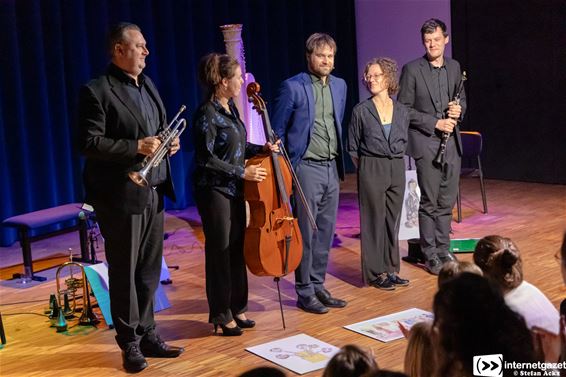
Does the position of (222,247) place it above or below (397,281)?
above

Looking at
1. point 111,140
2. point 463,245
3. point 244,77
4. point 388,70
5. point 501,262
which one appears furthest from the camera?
point 244,77

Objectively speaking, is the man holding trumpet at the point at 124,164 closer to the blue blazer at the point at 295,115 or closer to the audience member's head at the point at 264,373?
the blue blazer at the point at 295,115

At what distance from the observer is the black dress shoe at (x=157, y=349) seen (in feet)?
13.5

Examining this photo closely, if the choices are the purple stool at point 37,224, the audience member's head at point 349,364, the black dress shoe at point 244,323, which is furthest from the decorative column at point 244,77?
the audience member's head at point 349,364

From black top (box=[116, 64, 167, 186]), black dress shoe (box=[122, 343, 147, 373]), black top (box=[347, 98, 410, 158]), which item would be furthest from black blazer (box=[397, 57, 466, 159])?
black dress shoe (box=[122, 343, 147, 373])

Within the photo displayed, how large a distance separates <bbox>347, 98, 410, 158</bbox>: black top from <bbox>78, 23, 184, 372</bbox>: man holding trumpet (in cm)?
137

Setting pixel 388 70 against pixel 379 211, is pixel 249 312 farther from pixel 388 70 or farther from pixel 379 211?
pixel 388 70

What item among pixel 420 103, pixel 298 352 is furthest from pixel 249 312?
pixel 420 103

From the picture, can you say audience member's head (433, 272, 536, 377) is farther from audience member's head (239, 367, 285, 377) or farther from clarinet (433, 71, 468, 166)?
clarinet (433, 71, 468, 166)

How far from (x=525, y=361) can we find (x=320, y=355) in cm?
207

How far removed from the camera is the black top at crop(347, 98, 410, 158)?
4965 mm

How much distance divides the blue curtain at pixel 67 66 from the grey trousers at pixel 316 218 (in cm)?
214

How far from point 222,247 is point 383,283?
49.5 inches

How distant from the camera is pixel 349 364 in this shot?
6.68 ft
